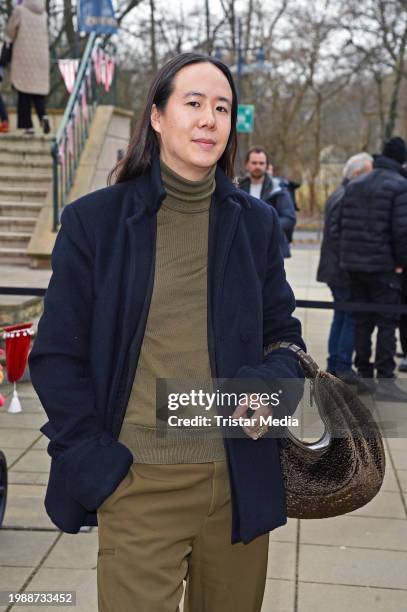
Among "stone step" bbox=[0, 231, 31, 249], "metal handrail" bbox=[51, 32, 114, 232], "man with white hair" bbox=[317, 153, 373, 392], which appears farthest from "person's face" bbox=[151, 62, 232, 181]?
"stone step" bbox=[0, 231, 31, 249]

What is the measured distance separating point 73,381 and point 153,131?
667 mm

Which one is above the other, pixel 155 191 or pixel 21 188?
pixel 155 191

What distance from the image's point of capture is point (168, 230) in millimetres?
2395

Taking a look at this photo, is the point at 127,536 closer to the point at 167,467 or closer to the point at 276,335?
the point at 167,467

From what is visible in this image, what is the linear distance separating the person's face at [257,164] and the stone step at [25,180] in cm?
542

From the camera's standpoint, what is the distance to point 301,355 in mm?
2492

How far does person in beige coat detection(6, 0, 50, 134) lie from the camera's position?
1410 centimetres

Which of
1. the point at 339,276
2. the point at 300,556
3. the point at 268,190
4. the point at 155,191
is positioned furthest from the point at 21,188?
the point at 155,191

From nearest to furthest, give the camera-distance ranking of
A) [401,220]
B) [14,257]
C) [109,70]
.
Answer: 1. [401,220]
2. [14,257]
3. [109,70]

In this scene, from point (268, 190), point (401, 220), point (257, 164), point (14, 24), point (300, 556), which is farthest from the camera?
point (14, 24)

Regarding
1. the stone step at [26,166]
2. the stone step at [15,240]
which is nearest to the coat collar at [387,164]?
the stone step at [15,240]

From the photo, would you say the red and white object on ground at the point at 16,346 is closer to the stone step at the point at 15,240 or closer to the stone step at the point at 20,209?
the stone step at the point at 15,240

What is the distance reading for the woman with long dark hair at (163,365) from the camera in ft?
7.42

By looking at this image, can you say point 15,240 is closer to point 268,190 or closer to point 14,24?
point 14,24
